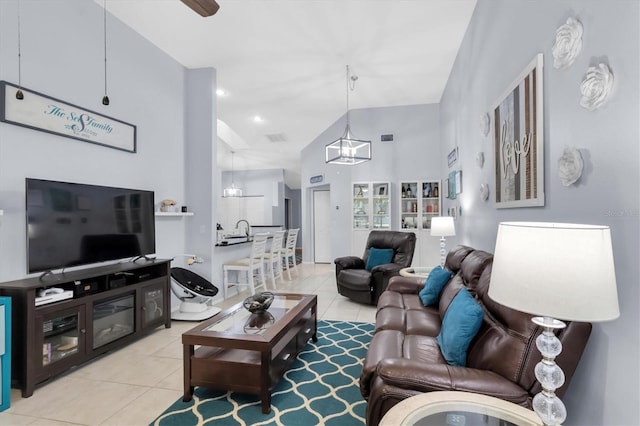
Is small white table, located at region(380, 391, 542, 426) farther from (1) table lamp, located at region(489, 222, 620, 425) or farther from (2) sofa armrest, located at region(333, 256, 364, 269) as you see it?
(2) sofa armrest, located at region(333, 256, 364, 269)

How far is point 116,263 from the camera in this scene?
11.0 ft

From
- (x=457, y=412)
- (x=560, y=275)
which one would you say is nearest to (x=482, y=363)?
(x=457, y=412)

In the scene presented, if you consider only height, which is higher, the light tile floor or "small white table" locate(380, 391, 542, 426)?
"small white table" locate(380, 391, 542, 426)

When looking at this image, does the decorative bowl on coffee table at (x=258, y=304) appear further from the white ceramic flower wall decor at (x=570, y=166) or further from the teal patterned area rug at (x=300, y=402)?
the white ceramic flower wall decor at (x=570, y=166)

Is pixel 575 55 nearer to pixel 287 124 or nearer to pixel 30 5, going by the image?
pixel 30 5

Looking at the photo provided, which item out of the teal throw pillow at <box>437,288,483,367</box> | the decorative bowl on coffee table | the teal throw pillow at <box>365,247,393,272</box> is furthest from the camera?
the teal throw pillow at <box>365,247,393,272</box>

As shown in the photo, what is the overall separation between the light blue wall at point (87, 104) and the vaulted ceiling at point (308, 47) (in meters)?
0.37

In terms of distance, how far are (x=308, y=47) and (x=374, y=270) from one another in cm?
308

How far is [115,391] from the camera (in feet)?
7.66

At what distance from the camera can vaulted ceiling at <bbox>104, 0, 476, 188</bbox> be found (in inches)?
133

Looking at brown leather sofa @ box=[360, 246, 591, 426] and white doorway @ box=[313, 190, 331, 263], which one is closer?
brown leather sofa @ box=[360, 246, 591, 426]

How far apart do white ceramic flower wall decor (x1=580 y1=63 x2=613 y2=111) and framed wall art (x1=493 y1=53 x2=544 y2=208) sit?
49 centimetres

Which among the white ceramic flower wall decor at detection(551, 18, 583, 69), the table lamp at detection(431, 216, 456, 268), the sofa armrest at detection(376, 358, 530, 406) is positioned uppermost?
the white ceramic flower wall decor at detection(551, 18, 583, 69)

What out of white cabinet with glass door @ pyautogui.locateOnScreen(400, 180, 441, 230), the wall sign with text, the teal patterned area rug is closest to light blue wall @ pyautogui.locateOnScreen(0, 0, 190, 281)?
the wall sign with text
